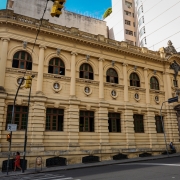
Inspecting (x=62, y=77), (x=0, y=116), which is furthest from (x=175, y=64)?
(x=0, y=116)

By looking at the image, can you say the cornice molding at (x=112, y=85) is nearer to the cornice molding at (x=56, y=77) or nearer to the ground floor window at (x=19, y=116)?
the cornice molding at (x=56, y=77)

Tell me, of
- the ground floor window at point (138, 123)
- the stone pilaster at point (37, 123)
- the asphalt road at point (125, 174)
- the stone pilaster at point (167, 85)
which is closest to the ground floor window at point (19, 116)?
the stone pilaster at point (37, 123)

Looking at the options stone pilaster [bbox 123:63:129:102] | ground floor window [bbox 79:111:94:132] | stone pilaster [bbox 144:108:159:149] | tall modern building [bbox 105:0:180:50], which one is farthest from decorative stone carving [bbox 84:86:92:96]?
tall modern building [bbox 105:0:180:50]

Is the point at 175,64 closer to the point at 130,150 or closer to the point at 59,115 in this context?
the point at 130,150

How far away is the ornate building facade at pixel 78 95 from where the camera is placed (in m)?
19.5

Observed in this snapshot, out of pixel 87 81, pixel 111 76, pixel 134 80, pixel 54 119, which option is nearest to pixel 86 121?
pixel 54 119

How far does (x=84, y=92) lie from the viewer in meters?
23.0

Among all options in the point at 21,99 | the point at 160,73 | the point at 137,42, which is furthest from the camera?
the point at 137,42

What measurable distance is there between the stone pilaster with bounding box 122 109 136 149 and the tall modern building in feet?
66.1

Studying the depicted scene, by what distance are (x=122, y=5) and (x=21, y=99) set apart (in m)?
40.9

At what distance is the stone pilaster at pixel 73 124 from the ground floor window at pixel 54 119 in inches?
33.3

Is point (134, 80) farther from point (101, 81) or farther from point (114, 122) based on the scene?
point (114, 122)

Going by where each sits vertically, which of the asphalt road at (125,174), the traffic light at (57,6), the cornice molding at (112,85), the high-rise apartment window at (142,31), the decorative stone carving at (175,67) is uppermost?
the high-rise apartment window at (142,31)

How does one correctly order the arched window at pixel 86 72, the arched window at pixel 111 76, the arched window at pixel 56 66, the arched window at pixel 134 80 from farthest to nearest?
the arched window at pixel 134 80 → the arched window at pixel 111 76 → the arched window at pixel 86 72 → the arched window at pixel 56 66
